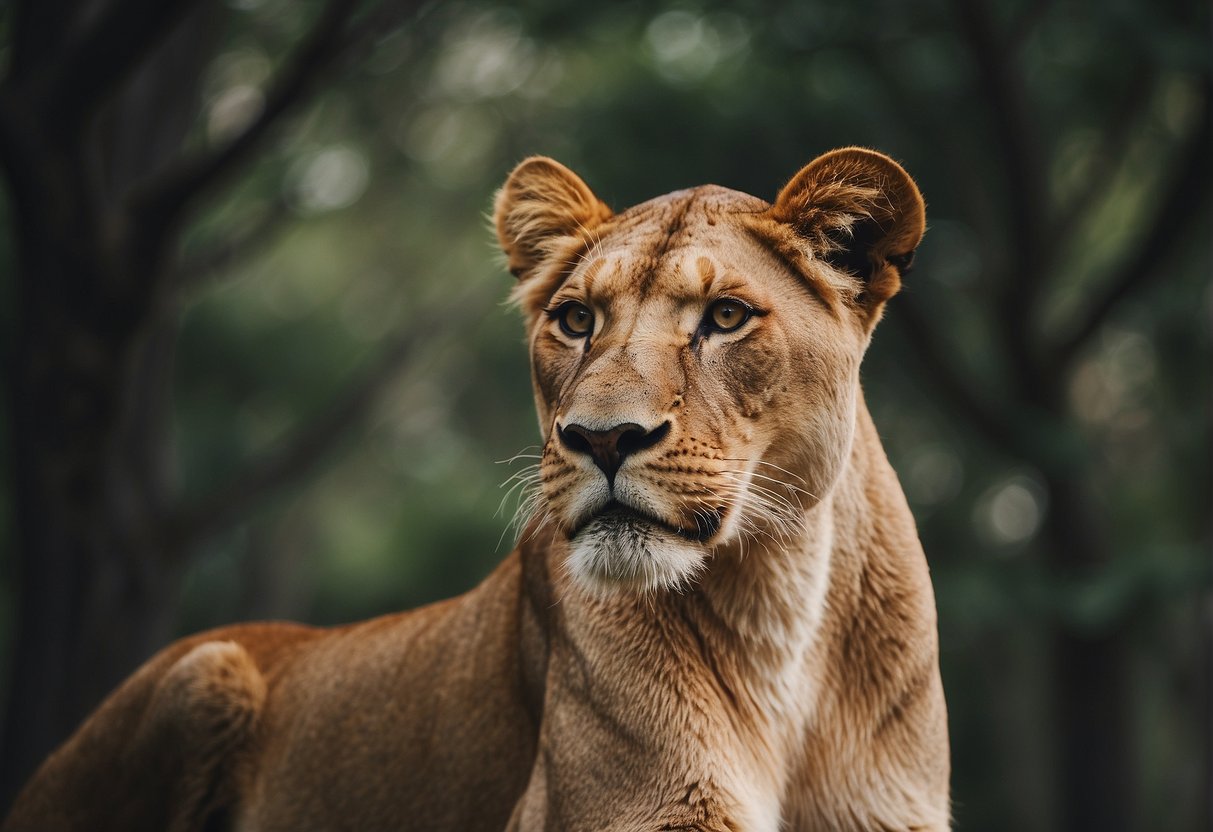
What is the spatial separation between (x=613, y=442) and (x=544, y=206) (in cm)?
116

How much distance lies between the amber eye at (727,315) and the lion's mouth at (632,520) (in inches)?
19.3

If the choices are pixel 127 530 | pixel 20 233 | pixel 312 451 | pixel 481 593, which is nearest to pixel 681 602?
pixel 481 593

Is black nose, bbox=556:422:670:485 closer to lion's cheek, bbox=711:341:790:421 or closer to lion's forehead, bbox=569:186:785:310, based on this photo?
lion's cheek, bbox=711:341:790:421

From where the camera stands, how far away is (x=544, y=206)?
410 centimetres

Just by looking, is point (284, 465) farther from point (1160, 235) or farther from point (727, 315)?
point (727, 315)

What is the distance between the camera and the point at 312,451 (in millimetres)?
11062

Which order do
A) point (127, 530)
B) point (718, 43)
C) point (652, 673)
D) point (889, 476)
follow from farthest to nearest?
point (718, 43) < point (127, 530) < point (889, 476) < point (652, 673)

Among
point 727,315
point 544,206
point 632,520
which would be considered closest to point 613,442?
point 632,520

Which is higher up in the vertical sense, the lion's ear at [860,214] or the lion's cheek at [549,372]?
the lion's ear at [860,214]

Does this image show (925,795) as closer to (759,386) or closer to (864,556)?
(864,556)

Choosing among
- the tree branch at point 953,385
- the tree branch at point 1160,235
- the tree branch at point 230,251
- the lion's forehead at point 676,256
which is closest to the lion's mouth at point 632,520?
the lion's forehead at point 676,256

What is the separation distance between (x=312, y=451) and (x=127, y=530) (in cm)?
248

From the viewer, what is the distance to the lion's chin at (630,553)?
3256 mm

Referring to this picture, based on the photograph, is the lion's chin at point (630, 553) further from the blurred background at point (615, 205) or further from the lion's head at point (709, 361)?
the blurred background at point (615, 205)
